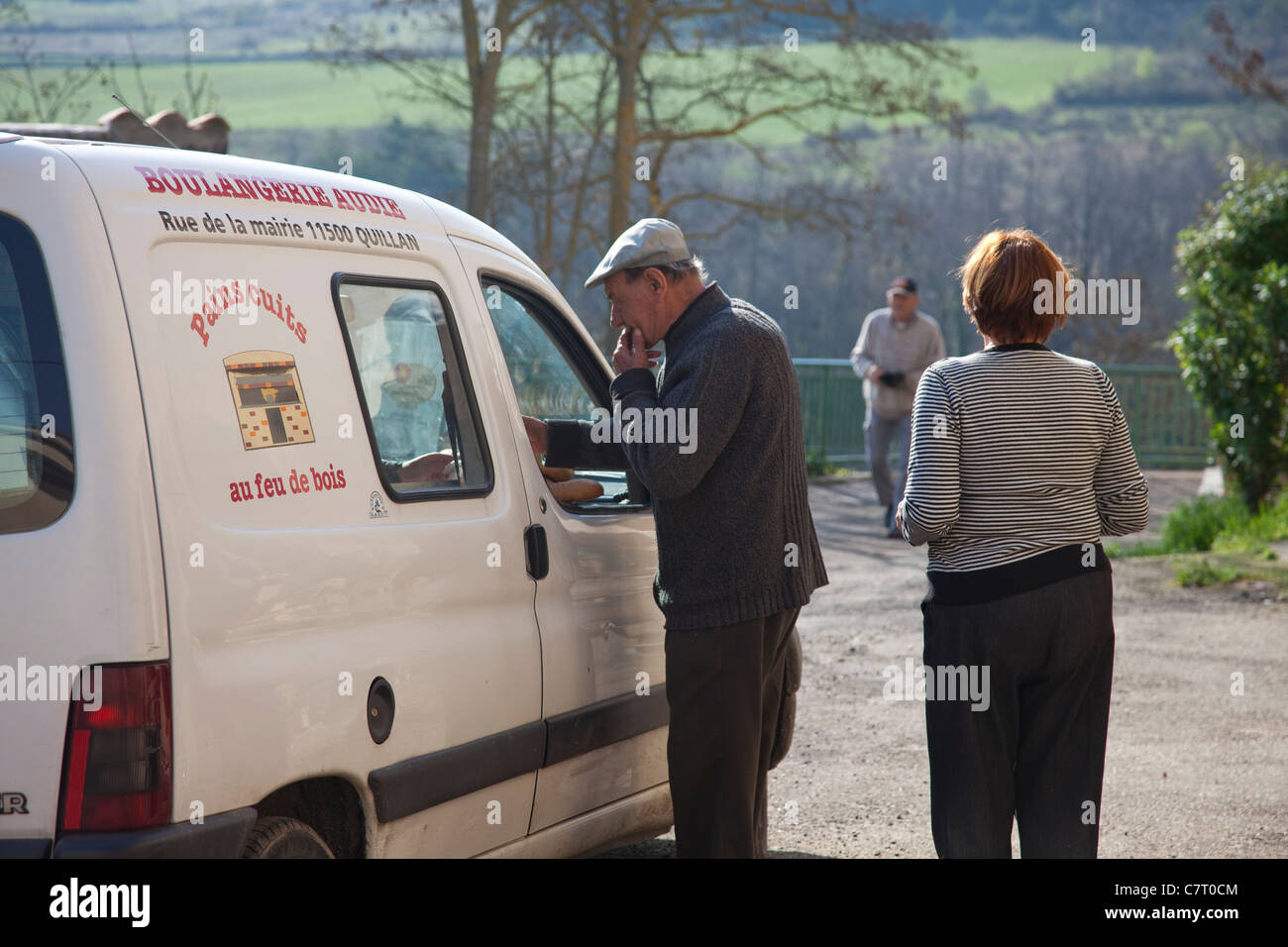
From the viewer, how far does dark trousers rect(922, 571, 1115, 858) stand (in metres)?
3.48

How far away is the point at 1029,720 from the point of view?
3.58m

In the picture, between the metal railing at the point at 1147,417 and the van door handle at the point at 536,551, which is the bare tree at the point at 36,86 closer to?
the van door handle at the point at 536,551

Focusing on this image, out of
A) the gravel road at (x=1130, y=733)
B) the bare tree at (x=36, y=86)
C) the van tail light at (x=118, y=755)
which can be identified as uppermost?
the bare tree at (x=36, y=86)

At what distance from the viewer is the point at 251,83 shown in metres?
30.0

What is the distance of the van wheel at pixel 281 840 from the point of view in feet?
9.59

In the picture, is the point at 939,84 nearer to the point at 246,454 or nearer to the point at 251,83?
the point at 246,454

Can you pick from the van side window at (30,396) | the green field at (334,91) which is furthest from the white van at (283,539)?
the green field at (334,91)

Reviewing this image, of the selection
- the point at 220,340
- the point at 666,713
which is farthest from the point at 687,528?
the point at 220,340

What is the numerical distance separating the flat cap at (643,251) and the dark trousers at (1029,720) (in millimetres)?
1123

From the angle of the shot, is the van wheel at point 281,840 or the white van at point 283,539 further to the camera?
the van wheel at point 281,840

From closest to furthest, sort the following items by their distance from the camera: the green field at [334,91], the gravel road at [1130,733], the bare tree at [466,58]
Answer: the gravel road at [1130,733] < the green field at [334,91] < the bare tree at [466,58]

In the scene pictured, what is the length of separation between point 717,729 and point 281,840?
3.77 ft

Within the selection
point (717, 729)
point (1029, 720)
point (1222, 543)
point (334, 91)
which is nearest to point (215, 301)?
point (717, 729)

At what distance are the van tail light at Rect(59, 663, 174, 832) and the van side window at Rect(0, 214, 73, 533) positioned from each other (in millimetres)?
335
